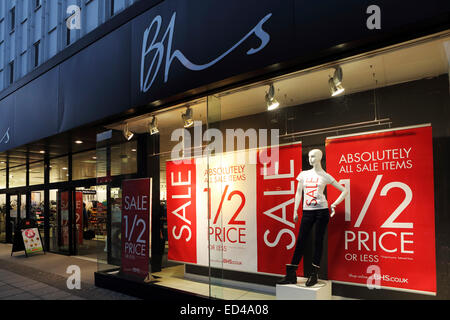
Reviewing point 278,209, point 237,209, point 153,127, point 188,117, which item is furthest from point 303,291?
point 153,127

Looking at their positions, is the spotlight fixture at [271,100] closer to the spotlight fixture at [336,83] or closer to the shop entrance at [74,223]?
the spotlight fixture at [336,83]

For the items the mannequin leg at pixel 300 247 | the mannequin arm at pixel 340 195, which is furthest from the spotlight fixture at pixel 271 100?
the mannequin leg at pixel 300 247

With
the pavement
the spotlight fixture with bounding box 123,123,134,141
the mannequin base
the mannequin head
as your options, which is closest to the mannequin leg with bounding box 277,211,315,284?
the mannequin base

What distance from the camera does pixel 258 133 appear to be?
5.18 meters

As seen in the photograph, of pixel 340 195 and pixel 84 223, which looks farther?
pixel 84 223

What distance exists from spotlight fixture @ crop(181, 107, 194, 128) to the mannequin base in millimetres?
2457

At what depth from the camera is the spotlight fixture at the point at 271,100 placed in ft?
13.8

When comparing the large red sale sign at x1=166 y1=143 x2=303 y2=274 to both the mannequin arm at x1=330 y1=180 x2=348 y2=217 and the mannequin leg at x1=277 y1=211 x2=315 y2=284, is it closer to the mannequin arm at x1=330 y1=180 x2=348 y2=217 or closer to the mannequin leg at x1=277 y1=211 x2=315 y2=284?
the mannequin leg at x1=277 y1=211 x2=315 y2=284

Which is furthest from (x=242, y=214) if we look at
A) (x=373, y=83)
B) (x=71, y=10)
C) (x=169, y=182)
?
(x=71, y=10)

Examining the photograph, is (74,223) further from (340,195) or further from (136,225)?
(340,195)

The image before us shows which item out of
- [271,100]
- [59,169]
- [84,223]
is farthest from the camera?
[59,169]

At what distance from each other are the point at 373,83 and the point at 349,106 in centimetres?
41

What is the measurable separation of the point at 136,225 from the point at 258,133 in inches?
98.4

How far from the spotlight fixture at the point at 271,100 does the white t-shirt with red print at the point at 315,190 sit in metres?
1.01
